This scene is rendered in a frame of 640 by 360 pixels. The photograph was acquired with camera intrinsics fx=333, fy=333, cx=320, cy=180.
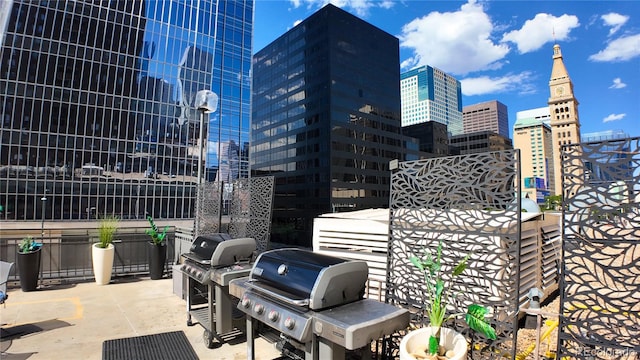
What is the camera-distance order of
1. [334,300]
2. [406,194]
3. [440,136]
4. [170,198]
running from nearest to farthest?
[334,300] < [406,194] < [170,198] < [440,136]

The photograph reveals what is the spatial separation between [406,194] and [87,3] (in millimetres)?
39561

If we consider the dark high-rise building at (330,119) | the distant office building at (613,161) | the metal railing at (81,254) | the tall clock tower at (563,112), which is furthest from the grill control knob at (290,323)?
the tall clock tower at (563,112)

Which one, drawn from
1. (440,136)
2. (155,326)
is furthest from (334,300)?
(440,136)

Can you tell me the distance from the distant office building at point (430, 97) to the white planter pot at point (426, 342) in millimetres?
146774

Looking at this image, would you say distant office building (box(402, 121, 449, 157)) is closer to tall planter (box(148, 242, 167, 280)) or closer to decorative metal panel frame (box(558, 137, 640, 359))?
tall planter (box(148, 242, 167, 280))

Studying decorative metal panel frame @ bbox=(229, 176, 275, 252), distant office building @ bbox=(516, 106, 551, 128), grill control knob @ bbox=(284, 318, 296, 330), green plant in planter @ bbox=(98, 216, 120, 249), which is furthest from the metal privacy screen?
distant office building @ bbox=(516, 106, 551, 128)

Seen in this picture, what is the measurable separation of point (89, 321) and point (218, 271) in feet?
8.28

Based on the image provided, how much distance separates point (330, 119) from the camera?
168 feet

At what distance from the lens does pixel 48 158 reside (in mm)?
30172

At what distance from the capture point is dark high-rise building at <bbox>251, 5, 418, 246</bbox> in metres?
51.5

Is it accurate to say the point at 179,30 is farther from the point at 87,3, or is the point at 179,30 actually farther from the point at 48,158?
the point at 48,158

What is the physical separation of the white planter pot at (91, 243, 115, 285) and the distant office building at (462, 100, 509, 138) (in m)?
166

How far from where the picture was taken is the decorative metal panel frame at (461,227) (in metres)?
2.54

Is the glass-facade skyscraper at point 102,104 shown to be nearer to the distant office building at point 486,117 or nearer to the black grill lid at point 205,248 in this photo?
the black grill lid at point 205,248
